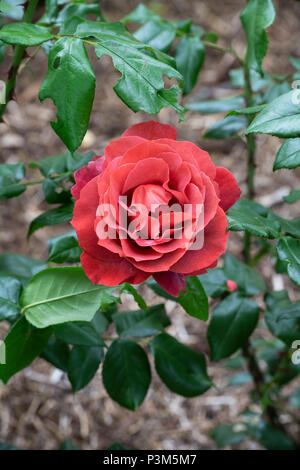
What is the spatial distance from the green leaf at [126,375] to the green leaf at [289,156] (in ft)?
1.42

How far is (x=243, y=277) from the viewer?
0.92 metres

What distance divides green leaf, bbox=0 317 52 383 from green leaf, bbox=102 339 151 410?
0.52 feet

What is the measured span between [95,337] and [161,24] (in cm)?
60

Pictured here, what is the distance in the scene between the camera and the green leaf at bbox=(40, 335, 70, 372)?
0.86m

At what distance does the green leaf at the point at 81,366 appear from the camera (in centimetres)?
81

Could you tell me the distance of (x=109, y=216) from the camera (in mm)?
496

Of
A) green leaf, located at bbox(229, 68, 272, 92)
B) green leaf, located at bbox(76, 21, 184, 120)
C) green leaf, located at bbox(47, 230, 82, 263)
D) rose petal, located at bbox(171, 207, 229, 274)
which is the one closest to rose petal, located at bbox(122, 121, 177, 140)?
green leaf, located at bbox(76, 21, 184, 120)

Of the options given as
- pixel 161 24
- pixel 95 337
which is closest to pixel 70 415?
pixel 95 337

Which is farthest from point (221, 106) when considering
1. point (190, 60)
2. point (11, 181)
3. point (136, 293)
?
point (136, 293)

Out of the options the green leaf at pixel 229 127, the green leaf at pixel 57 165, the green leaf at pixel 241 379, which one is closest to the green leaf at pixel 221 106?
the green leaf at pixel 229 127

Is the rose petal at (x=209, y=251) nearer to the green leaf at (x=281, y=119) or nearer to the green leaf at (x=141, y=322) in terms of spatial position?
the green leaf at (x=281, y=119)

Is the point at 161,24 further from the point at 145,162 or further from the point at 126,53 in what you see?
the point at 145,162

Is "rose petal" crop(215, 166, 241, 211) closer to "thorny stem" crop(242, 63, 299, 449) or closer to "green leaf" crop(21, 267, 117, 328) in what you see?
"green leaf" crop(21, 267, 117, 328)

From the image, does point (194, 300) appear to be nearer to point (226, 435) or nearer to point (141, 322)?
point (141, 322)
